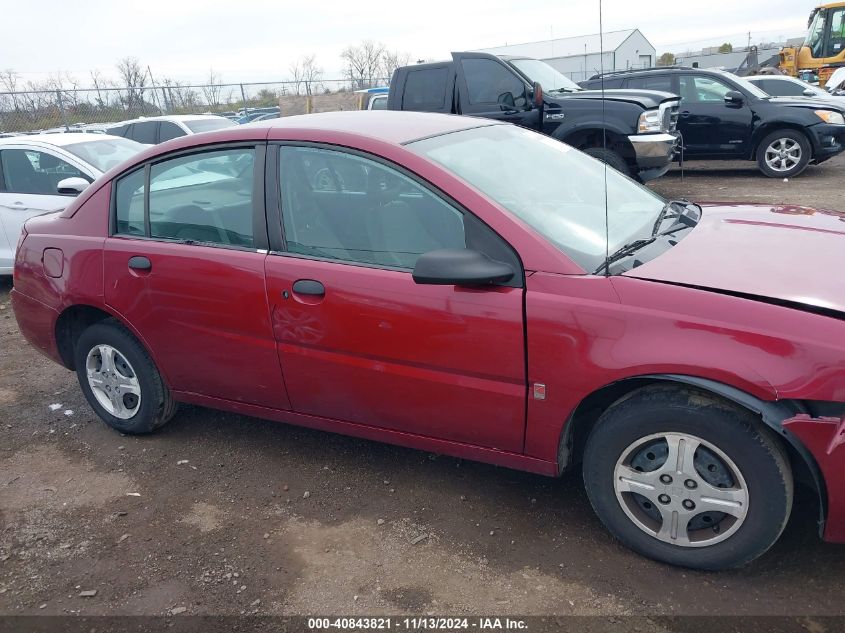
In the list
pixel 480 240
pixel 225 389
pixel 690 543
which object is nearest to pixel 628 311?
pixel 480 240

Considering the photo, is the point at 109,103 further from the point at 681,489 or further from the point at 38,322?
the point at 681,489

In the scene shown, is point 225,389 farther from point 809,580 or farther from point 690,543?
point 809,580

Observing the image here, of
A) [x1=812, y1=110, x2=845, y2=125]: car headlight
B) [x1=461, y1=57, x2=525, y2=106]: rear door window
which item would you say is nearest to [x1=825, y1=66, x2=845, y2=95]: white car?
[x1=812, y1=110, x2=845, y2=125]: car headlight

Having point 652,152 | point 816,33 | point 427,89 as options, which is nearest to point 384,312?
point 652,152

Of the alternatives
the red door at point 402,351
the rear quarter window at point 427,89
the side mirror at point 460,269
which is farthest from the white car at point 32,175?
the side mirror at point 460,269

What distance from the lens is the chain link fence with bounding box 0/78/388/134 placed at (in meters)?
18.0

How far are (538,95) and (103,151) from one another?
5423 millimetres

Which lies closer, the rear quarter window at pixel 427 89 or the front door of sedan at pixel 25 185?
the front door of sedan at pixel 25 185

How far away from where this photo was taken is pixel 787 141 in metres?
11.6

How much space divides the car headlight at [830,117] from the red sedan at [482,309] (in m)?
9.14

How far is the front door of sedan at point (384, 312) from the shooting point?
2821 mm

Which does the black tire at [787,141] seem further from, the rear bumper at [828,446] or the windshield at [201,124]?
the rear bumper at [828,446]

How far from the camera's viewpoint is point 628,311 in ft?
8.39

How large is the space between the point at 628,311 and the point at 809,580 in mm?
1182
